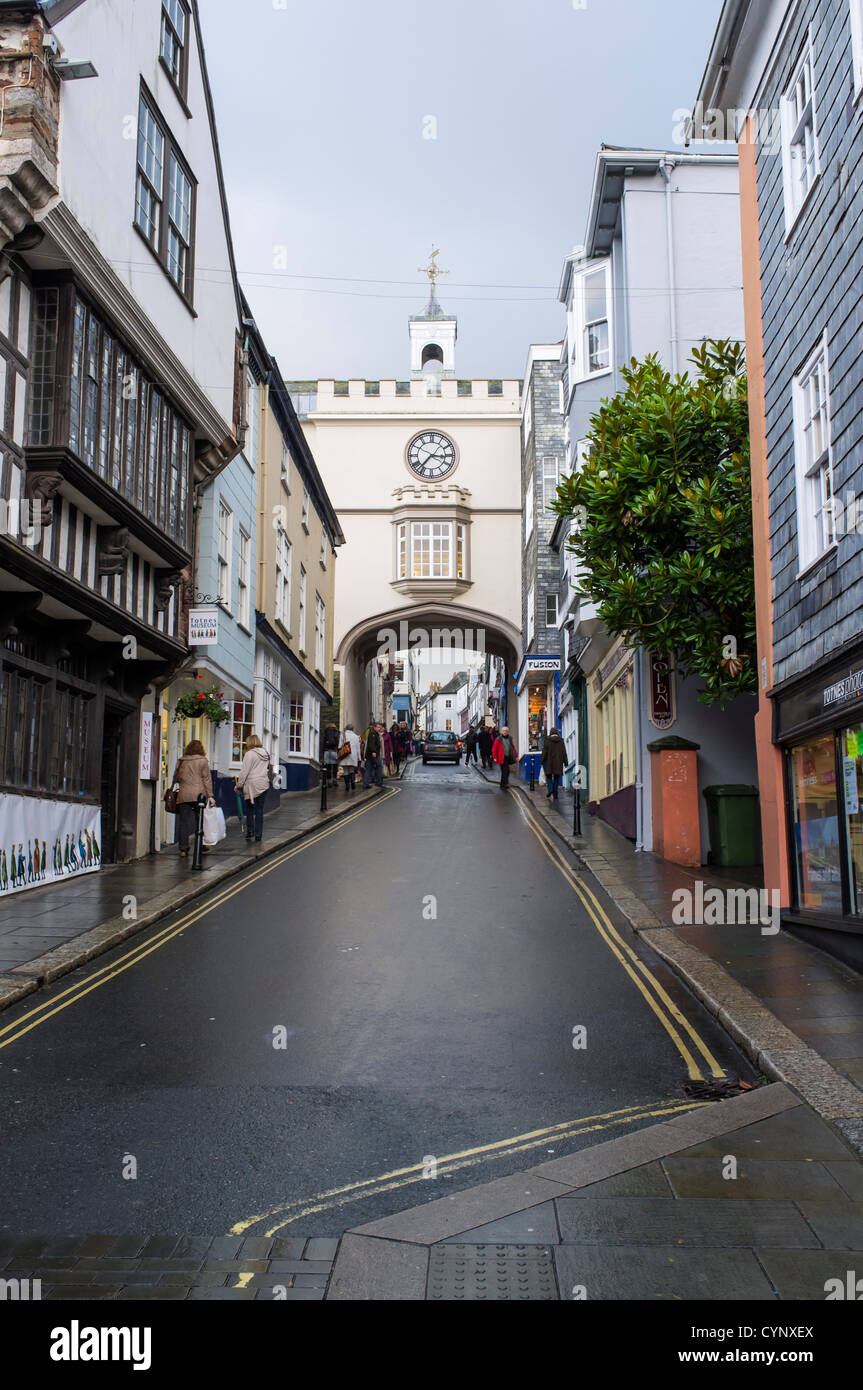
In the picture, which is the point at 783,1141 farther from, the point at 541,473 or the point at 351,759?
the point at 541,473

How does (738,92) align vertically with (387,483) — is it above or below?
below

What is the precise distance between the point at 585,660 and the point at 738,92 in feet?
48.8

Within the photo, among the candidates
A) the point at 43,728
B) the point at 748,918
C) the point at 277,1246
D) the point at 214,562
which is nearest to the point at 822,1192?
the point at 277,1246

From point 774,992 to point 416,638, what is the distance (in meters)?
42.1

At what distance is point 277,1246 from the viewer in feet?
14.6

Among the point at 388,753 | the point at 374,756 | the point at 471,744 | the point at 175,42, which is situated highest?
the point at 175,42

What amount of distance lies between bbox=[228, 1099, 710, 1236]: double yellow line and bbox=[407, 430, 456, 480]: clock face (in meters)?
40.9

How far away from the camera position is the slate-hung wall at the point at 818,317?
9336 millimetres

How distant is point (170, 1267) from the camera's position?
168 inches

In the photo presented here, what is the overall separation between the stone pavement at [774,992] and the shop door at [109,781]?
684 cm

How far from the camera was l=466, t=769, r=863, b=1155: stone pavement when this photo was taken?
20.6 ft

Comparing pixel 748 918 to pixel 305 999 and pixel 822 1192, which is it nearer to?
pixel 305 999

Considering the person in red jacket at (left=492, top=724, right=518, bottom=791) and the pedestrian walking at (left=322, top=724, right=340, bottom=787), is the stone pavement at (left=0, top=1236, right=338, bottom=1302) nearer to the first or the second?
the pedestrian walking at (left=322, top=724, right=340, bottom=787)

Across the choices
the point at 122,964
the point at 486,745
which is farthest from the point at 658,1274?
the point at 486,745
